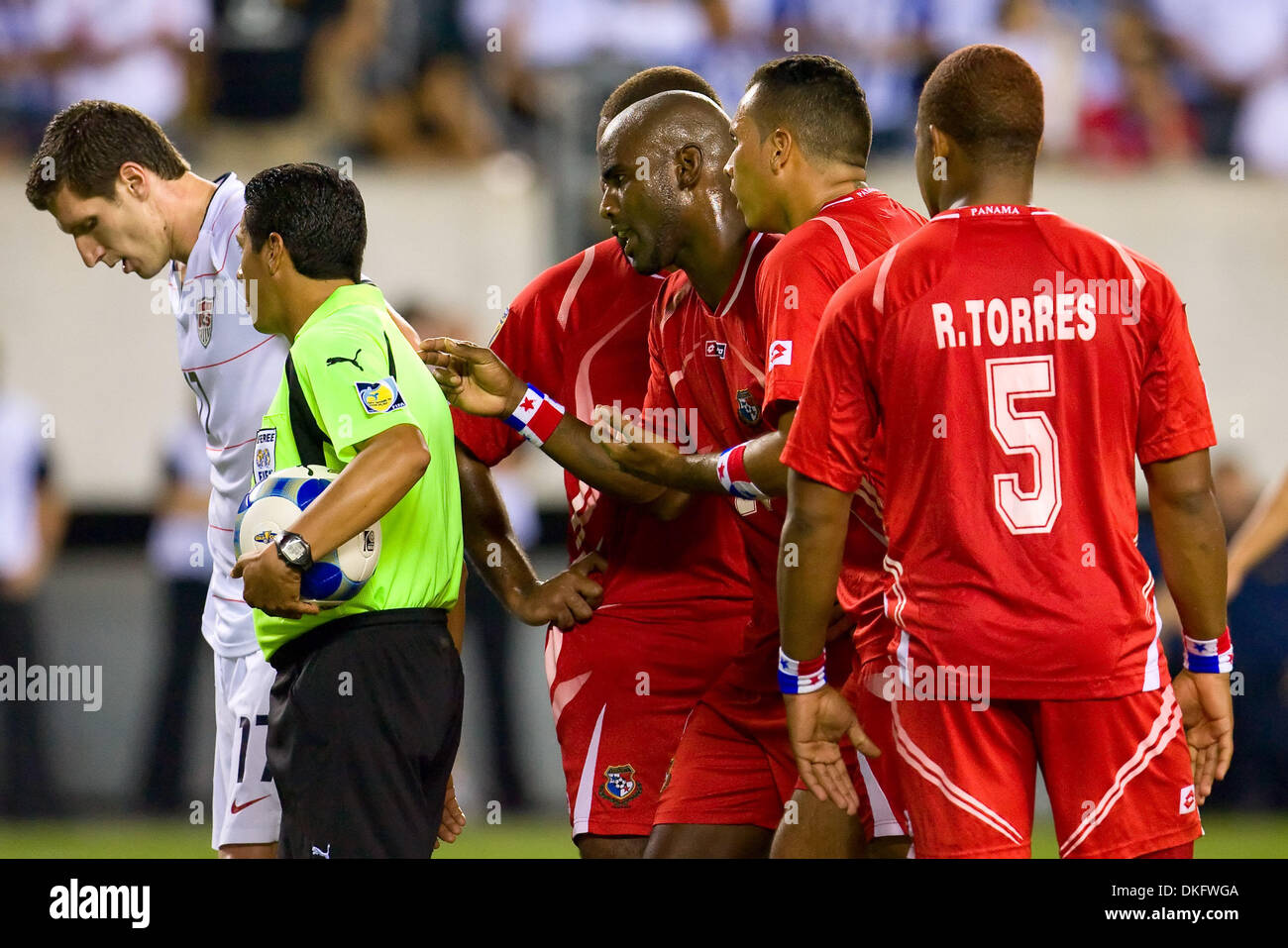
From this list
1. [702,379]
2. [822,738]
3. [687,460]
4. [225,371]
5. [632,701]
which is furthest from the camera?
[632,701]

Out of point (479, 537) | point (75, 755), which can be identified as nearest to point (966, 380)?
point (479, 537)

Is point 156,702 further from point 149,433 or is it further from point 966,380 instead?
point 966,380

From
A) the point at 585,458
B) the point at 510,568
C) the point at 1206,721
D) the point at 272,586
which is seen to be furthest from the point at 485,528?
the point at 1206,721

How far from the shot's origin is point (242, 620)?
14.5 feet

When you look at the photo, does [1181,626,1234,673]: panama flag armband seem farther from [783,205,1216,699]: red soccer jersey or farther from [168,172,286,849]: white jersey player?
[168,172,286,849]: white jersey player

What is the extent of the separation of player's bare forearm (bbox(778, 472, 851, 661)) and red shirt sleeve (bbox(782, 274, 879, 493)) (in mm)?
40

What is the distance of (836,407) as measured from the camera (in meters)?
3.31

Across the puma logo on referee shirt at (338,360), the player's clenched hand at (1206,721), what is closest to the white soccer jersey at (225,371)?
the puma logo on referee shirt at (338,360)

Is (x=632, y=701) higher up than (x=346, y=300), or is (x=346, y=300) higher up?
(x=346, y=300)

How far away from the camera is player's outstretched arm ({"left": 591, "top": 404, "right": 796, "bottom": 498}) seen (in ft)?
12.2

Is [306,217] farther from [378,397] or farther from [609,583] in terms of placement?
[609,583]

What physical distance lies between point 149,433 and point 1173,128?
7065 millimetres

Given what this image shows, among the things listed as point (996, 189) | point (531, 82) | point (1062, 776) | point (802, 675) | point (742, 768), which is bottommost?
point (742, 768)

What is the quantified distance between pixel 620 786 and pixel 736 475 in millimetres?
1114
